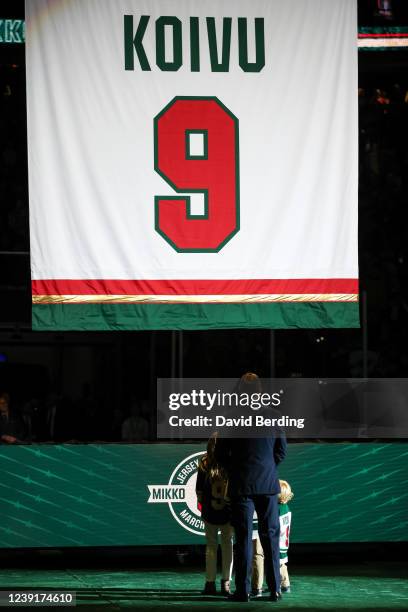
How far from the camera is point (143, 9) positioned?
34.4ft

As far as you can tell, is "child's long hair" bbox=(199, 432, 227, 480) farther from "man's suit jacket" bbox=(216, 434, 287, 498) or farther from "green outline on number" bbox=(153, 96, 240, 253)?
"green outline on number" bbox=(153, 96, 240, 253)

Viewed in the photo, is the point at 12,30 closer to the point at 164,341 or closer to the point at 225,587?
the point at 225,587

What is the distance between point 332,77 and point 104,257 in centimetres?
270

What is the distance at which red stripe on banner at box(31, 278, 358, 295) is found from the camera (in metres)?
10.3

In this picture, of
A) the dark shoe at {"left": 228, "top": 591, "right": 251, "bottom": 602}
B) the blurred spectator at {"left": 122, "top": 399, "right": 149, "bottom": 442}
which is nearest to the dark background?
the blurred spectator at {"left": 122, "top": 399, "right": 149, "bottom": 442}

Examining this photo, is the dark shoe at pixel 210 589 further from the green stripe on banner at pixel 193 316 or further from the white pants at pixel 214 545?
the green stripe on banner at pixel 193 316

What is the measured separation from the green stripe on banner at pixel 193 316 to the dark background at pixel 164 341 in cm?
502

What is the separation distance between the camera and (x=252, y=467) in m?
9.52

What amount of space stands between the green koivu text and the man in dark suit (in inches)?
120

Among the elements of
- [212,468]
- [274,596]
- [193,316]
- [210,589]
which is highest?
[193,316]

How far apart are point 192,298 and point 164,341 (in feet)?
23.3

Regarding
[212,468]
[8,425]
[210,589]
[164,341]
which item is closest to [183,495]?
[210,589]

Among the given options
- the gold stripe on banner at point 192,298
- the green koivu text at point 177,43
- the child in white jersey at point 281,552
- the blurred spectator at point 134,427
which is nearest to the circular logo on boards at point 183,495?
the child in white jersey at point 281,552

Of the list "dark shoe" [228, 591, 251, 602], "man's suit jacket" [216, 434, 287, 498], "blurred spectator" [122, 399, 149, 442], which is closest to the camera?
"man's suit jacket" [216, 434, 287, 498]
